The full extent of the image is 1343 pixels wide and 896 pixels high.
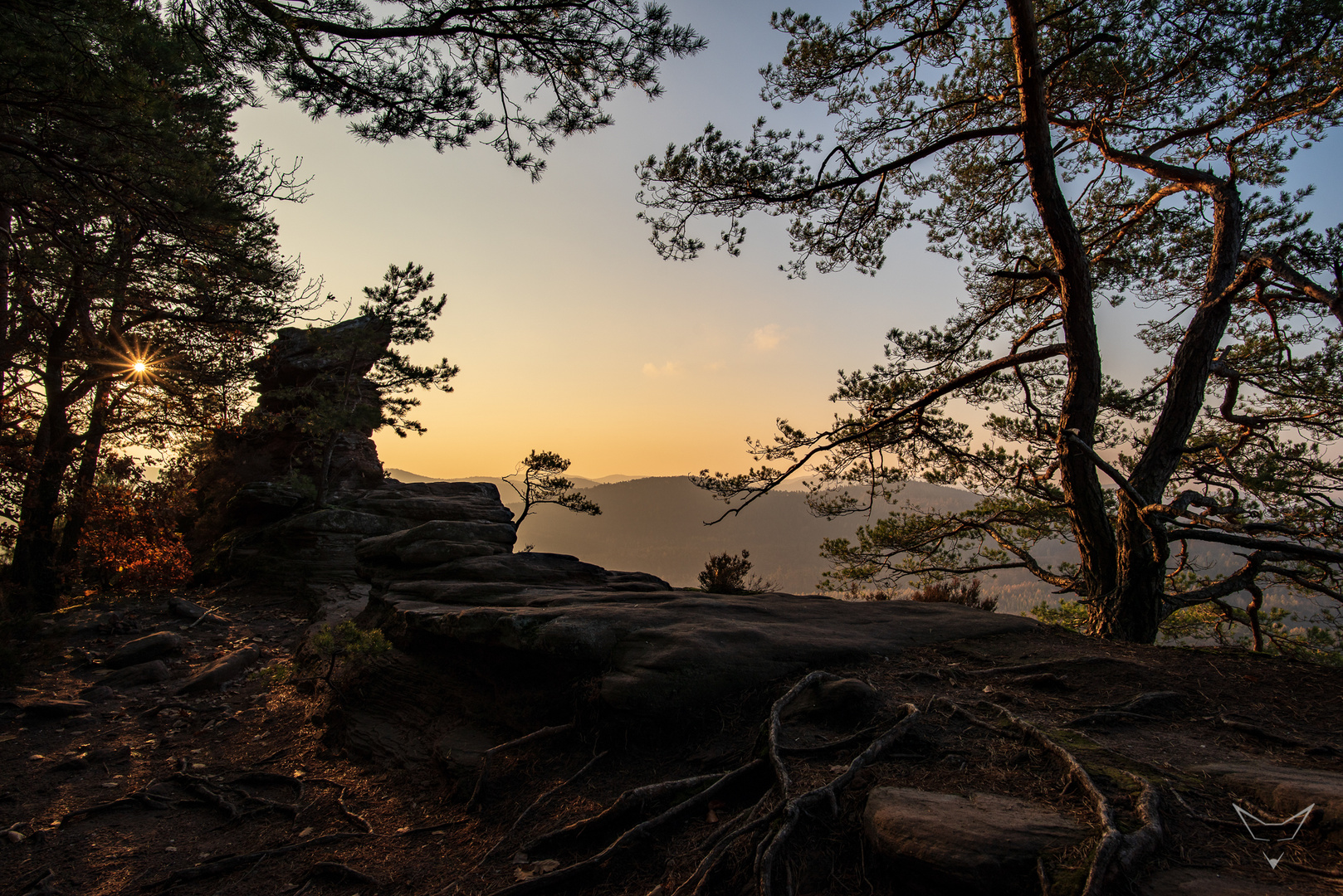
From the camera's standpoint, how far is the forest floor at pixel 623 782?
8.09 ft

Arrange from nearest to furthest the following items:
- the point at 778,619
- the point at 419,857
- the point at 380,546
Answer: the point at 419,857
the point at 778,619
the point at 380,546

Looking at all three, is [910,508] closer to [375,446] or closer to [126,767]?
[126,767]

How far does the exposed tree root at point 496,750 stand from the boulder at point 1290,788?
389 centimetres

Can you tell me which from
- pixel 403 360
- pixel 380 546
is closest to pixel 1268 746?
pixel 380 546

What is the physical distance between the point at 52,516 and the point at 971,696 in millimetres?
16351

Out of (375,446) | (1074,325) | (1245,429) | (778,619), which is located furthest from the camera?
(375,446)

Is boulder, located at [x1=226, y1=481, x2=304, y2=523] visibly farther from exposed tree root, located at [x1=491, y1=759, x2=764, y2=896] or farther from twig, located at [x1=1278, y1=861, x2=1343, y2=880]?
twig, located at [x1=1278, y1=861, x2=1343, y2=880]

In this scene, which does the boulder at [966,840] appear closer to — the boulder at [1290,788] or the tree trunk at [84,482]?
the boulder at [1290,788]

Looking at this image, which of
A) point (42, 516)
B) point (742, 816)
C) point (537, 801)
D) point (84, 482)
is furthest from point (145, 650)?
point (742, 816)

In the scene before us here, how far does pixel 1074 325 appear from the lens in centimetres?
710

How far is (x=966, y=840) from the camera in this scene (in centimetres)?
205

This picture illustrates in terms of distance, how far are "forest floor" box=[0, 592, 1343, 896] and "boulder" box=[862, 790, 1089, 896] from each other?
12cm

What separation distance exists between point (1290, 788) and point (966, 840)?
144 cm

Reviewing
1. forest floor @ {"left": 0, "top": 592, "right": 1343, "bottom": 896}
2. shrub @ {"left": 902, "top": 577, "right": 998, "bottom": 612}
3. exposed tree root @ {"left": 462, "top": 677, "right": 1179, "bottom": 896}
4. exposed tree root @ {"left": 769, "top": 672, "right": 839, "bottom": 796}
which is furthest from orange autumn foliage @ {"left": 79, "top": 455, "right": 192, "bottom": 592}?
shrub @ {"left": 902, "top": 577, "right": 998, "bottom": 612}
